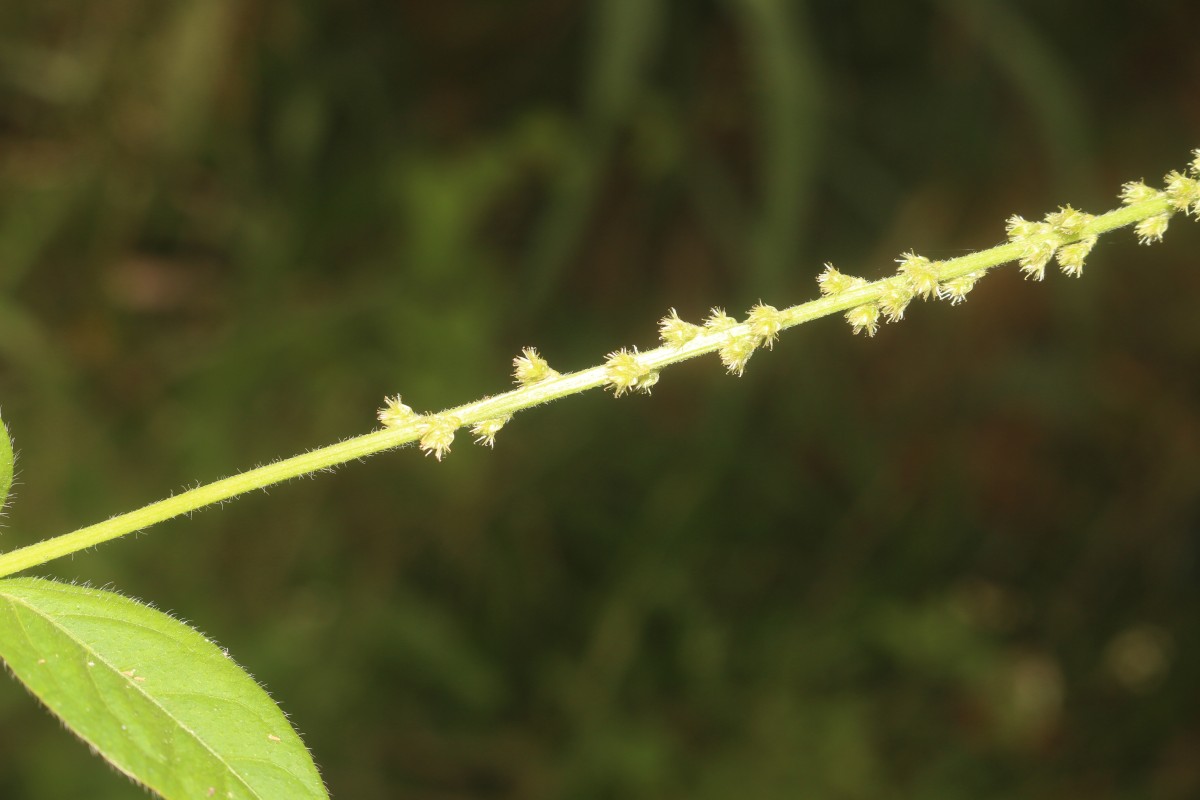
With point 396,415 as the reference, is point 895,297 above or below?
above

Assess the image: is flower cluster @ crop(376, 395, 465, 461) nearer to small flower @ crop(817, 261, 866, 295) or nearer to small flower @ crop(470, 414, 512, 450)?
small flower @ crop(470, 414, 512, 450)

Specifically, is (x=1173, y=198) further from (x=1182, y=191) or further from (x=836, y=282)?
(x=836, y=282)

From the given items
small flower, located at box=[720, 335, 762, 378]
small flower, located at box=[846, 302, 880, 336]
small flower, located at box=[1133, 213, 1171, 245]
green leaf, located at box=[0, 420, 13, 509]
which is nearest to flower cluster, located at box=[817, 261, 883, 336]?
small flower, located at box=[846, 302, 880, 336]

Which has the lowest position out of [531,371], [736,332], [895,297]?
[531,371]

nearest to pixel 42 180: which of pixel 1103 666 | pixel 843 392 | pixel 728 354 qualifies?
pixel 843 392

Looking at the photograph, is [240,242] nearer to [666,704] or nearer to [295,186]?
[295,186]

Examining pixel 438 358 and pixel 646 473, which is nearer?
pixel 438 358

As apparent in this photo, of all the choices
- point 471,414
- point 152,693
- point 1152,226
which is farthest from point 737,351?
point 152,693

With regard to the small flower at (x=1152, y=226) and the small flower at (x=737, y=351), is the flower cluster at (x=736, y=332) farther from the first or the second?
the small flower at (x=1152, y=226)
